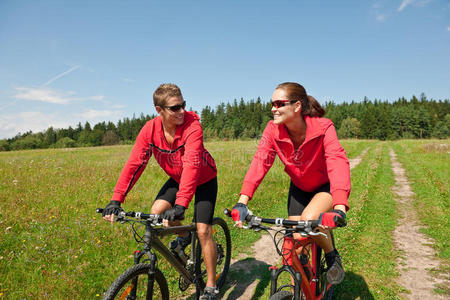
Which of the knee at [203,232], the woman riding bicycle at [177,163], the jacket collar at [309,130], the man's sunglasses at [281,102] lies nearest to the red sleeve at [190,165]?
the woman riding bicycle at [177,163]

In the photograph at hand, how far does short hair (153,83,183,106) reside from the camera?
336cm

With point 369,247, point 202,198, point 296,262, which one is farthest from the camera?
point 369,247

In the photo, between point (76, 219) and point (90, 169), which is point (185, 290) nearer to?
point (76, 219)

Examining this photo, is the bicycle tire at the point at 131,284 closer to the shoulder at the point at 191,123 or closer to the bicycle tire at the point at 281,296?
the bicycle tire at the point at 281,296

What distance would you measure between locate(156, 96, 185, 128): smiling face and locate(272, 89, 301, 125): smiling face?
116cm

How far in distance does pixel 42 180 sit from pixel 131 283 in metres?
8.43

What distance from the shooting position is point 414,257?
5.43 meters

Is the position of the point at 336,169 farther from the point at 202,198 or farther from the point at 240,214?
the point at 202,198

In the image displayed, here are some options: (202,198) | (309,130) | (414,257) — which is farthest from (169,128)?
(414,257)

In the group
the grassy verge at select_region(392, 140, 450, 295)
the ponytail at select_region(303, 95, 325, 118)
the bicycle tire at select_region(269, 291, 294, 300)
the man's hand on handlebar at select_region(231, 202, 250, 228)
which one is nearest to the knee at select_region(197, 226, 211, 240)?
the man's hand on handlebar at select_region(231, 202, 250, 228)

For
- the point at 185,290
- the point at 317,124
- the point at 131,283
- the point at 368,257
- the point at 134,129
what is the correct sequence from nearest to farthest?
the point at 131,283 < the point at 317,124 < the point at 185,290 < the point at 368,257 < the point at 134,129

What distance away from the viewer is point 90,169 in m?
12.2

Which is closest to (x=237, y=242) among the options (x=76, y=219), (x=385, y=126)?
(x=76, y=219)

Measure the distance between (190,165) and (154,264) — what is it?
1.16 metres
